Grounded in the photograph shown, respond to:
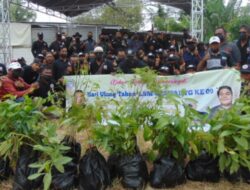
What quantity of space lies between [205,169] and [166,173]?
46cm

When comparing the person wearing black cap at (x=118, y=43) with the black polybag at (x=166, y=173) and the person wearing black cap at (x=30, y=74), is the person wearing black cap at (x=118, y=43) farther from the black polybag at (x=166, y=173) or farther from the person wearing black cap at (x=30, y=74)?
the black polybag at (x=166, y=173)

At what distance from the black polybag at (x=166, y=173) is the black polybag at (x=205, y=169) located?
0.60 ft

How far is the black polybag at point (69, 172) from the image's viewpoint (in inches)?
172

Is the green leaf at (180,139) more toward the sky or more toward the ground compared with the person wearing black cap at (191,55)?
more toward the ground

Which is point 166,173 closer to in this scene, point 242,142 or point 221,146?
point 221,146

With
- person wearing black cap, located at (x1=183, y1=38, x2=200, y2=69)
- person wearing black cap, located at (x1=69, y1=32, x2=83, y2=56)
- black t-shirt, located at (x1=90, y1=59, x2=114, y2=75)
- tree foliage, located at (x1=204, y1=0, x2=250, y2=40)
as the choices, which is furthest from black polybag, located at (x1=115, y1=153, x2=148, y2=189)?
tree foliage, located at (x1=204, y1=0, x2=250, y2=40)

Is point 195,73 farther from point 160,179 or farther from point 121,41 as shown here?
point 121,41

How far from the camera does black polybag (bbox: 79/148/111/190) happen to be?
169 inches

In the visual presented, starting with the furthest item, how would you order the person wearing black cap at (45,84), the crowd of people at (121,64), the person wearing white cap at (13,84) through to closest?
the person wearing black cap at (45,84), the crowd of people at (121,64), the person wearing white cap at (13,84)

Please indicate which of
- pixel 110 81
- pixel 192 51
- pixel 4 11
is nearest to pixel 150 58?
pixel 192 51

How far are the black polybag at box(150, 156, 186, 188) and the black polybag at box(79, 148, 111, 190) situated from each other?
19.5 inches

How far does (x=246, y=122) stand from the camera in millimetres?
4180

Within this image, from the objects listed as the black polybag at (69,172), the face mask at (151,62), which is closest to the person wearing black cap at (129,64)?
the face mask at (151,62)

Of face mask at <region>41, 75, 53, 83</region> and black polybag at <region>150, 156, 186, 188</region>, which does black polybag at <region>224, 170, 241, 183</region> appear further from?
face mask at <region>41, 75, 53, 83</region>
